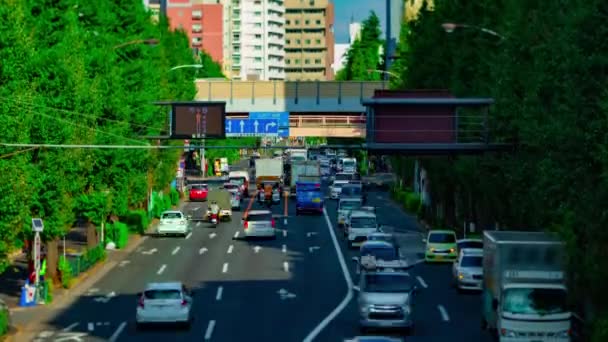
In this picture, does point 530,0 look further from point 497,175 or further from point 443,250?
point 443,250

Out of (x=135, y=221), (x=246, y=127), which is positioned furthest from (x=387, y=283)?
(x=135, y=221)

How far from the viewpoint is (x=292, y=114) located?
3939 inches

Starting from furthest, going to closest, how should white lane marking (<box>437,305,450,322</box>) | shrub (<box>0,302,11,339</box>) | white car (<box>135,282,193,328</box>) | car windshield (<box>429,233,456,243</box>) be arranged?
car windshield (<box>429,233,456,243</box>) → white lane marking (<box>437,305,450,322</box>) → white car (<box>135,282,193,328</box>) → shrub (<box>0,302,11,339</box>)

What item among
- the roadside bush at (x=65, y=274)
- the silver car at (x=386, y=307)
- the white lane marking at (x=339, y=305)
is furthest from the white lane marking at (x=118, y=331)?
the roadside bush at (x=65, y=274)

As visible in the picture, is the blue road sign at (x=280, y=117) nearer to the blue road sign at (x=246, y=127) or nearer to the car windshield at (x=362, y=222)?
the blue road sign at (x=246, y=127)

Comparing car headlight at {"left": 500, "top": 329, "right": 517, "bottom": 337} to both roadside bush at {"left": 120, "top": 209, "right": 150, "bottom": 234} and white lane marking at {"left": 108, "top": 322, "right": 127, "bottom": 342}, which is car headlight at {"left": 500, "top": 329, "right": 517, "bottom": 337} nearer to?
white lane marking at {"left": 108, "top": 322, "right": 127, "bottom": 342}

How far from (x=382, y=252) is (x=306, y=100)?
137 feet

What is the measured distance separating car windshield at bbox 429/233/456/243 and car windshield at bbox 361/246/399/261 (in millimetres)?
7359

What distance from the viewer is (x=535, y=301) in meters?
36.4

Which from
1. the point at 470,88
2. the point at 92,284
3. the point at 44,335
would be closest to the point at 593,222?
the point at 44,335

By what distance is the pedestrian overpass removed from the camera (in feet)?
312

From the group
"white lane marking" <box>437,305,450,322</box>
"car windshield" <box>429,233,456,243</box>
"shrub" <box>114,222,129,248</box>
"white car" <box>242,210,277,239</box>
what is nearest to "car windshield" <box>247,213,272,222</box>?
"white car" <box>242,210,277,239</box>

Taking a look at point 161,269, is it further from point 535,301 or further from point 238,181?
point 238,181

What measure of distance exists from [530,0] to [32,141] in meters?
20.6
